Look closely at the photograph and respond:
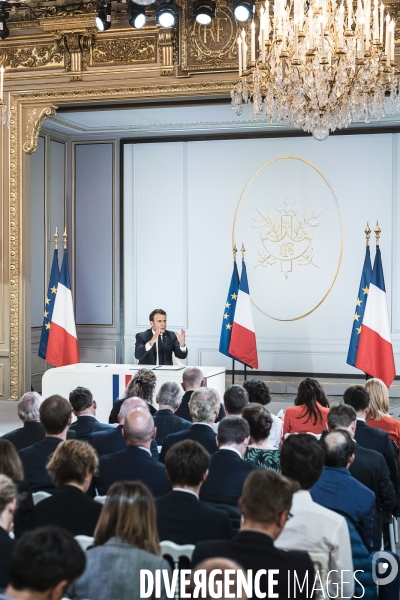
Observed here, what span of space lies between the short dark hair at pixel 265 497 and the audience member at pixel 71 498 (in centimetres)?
76

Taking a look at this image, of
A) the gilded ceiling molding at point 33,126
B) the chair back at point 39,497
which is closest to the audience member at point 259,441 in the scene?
the chair back at point 39,497

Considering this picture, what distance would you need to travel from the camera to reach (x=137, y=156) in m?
10.7

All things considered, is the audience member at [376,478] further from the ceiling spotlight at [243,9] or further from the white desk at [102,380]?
the ceiling spotlight at [243,9]

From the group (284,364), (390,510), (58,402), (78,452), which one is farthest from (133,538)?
(284,364)

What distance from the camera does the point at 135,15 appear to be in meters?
7.55

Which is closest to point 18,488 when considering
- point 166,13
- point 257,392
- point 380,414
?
point 257,392

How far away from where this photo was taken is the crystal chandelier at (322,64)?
17.0 feet

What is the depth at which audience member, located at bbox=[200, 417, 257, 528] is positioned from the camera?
3.32 m

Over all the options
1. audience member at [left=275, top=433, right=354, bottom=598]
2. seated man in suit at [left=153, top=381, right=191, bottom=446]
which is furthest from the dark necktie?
audience member at [left=275, top=433, right=354, bottom=598]

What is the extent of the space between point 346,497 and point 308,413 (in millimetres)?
1811

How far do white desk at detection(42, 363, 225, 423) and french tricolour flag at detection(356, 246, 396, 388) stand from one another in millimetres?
1758

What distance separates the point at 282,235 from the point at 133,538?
8175 mm

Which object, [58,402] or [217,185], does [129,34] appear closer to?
[217,185]

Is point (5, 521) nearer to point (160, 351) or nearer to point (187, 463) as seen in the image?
point (187, 463)
